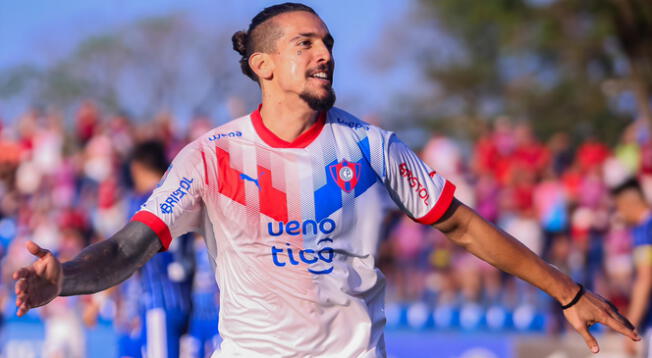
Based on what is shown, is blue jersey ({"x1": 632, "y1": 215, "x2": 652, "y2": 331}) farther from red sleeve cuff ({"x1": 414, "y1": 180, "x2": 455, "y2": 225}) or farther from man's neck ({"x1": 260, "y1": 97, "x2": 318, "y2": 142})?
man's neck ({"x1": 260, "y1": 97, "x2": 318, "y2": 142})

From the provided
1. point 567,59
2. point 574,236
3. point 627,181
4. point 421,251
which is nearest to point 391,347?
point 421,251

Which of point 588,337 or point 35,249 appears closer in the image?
point 35,249

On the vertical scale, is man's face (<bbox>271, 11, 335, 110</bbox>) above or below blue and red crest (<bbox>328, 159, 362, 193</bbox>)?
above

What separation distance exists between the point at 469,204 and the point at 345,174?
316 inches

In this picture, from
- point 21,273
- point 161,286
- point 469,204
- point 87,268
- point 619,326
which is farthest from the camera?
point 469,204

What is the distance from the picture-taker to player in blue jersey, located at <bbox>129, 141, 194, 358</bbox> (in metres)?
7.88

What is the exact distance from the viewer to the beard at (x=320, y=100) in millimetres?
4305

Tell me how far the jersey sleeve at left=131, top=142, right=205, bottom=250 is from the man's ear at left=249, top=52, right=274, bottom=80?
0.45m

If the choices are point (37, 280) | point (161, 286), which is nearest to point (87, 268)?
point (37, 280)

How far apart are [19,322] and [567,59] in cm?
2600

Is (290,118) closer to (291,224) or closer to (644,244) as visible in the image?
(291,224)

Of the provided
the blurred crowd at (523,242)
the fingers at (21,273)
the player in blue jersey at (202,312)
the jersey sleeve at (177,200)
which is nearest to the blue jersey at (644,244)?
the blurred crowd at (523,242)

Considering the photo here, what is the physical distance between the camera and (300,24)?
4.41m

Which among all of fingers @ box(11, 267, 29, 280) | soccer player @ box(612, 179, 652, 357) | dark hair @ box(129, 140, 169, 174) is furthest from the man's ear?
soccer player @ box(612, 179, 652, 357)
